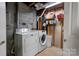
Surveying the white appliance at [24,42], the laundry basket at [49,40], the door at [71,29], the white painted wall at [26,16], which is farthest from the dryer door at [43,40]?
the door at [71,29]

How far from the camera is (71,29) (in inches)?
37.8

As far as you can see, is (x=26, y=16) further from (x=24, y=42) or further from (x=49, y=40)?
(x=49, y=40)

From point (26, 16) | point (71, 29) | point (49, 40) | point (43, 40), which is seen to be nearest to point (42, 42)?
point (43, 40)

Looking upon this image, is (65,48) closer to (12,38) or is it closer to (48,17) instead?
(48,17)

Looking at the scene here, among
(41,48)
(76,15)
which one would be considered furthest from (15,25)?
(76,15)

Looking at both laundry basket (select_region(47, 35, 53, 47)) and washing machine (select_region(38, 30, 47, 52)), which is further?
washing machine (select_region(38, 30, 47, 52))

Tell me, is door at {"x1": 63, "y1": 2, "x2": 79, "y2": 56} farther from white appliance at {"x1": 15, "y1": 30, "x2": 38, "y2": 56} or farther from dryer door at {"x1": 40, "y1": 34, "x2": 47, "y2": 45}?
dryer door at {"x1": 40, "y1": 34, "x2": 47, "y2": 45}

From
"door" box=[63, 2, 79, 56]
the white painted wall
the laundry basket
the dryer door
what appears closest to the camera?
"door" box=[63, 2, 79, 56]

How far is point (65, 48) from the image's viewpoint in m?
1.05

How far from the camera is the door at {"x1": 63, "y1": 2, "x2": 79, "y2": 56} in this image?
35.8 inches

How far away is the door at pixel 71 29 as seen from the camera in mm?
910

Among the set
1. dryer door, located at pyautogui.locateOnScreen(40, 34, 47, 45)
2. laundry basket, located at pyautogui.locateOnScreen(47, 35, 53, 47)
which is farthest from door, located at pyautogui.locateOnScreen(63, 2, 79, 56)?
dryer door, located at pyautogui.locateOnScreen(40, 34, 47, 45)

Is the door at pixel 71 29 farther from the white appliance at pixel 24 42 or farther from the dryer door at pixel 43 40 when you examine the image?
the dryer door at pixel 43 40

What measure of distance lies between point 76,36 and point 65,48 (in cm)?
23
